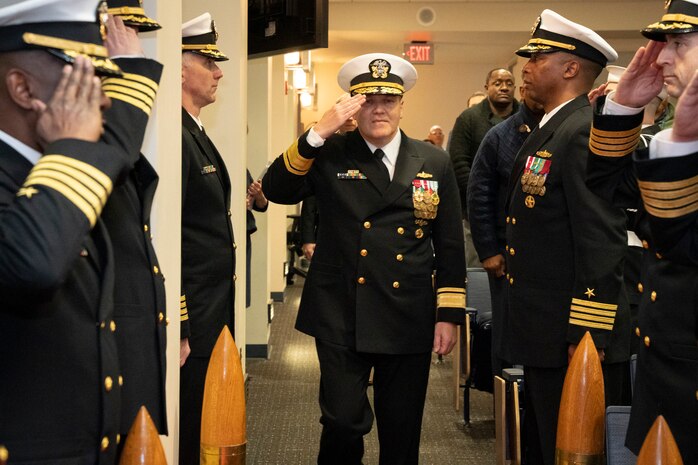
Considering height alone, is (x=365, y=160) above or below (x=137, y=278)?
above

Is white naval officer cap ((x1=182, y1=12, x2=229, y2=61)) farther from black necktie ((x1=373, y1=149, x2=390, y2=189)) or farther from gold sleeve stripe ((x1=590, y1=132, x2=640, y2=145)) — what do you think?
gold sleeve stripe ((x1=590, y1=132, x2=640, y2=145))

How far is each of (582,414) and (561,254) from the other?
6.83 ft

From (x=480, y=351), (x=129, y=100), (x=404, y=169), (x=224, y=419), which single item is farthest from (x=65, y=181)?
(x=480, y=351)

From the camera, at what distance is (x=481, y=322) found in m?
4.83

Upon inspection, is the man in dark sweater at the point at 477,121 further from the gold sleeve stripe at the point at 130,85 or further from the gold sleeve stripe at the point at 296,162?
the gold sleeve stripe at the point at 130,85

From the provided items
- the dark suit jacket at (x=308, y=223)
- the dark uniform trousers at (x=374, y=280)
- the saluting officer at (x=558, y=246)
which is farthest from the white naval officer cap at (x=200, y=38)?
the dark suit jacket at (x=308, y=223)

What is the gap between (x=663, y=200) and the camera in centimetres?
161

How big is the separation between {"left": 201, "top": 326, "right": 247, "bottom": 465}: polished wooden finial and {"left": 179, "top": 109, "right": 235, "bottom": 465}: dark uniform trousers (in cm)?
227

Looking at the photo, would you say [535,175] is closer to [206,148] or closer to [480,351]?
[206,148]

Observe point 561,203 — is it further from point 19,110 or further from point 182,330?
point 19,110

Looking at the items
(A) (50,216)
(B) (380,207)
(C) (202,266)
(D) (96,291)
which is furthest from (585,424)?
(C) (202,266)

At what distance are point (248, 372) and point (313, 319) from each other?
10.6ft

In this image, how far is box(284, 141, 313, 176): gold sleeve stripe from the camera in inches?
127

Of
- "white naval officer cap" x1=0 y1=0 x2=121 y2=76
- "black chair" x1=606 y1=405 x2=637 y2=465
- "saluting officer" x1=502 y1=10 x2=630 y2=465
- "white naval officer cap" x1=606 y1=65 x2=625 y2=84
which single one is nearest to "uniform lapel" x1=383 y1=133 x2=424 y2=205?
"saluting officer" x1=502 y1=10 x2=630 y2=465
